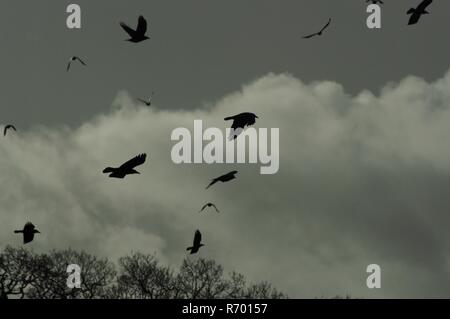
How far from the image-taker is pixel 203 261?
45844mm

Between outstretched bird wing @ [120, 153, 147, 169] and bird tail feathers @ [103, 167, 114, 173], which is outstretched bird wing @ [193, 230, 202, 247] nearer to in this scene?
outstretched bird wing @ [120, 153, 147, 169]

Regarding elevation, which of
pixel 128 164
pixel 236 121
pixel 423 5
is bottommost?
pixel 128 164

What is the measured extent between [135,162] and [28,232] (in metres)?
2.72

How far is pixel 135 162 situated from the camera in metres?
15.1

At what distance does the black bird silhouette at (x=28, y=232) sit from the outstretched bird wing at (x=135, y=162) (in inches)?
96.3

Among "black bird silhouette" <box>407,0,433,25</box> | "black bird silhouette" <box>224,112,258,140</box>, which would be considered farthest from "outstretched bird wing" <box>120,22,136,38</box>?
"black bird silhouette" <box>407,0,433,25</box>

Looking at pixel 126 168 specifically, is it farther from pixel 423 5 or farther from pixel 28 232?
pixel 423 5

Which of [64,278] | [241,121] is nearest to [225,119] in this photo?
[241,121]
